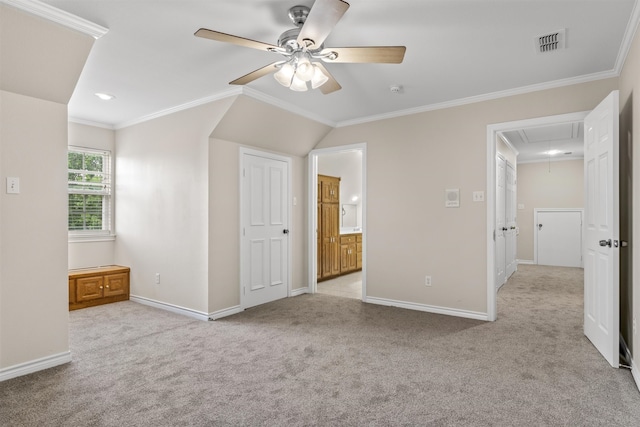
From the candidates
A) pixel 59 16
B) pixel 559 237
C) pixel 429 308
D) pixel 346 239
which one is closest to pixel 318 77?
pixel 59 16

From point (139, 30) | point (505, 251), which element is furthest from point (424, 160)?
point (139, 30)

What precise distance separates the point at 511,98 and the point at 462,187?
1030 mm

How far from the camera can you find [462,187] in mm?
4023

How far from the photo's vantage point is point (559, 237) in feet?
26.2

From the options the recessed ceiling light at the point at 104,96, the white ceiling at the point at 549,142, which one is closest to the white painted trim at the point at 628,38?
the white ceiling at the point at 549,142

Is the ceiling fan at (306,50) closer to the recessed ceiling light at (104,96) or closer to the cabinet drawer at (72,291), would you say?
the recessed ceiling light at (104,96)

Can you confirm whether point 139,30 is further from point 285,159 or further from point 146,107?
point 285,159

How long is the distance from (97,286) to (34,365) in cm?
213

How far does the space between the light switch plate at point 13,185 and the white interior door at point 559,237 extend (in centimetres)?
909

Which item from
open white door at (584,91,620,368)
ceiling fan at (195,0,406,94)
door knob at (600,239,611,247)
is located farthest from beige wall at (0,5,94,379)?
door knob at (600,239,611,247)

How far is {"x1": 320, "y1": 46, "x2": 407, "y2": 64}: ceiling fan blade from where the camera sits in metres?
2.11

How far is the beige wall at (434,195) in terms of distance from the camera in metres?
3.87

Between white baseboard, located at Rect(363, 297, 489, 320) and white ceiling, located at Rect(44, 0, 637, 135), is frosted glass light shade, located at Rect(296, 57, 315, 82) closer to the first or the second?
white ceiling, located at Rect(44, 0, 637, 135)

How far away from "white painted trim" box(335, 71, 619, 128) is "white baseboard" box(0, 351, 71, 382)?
154 inches
